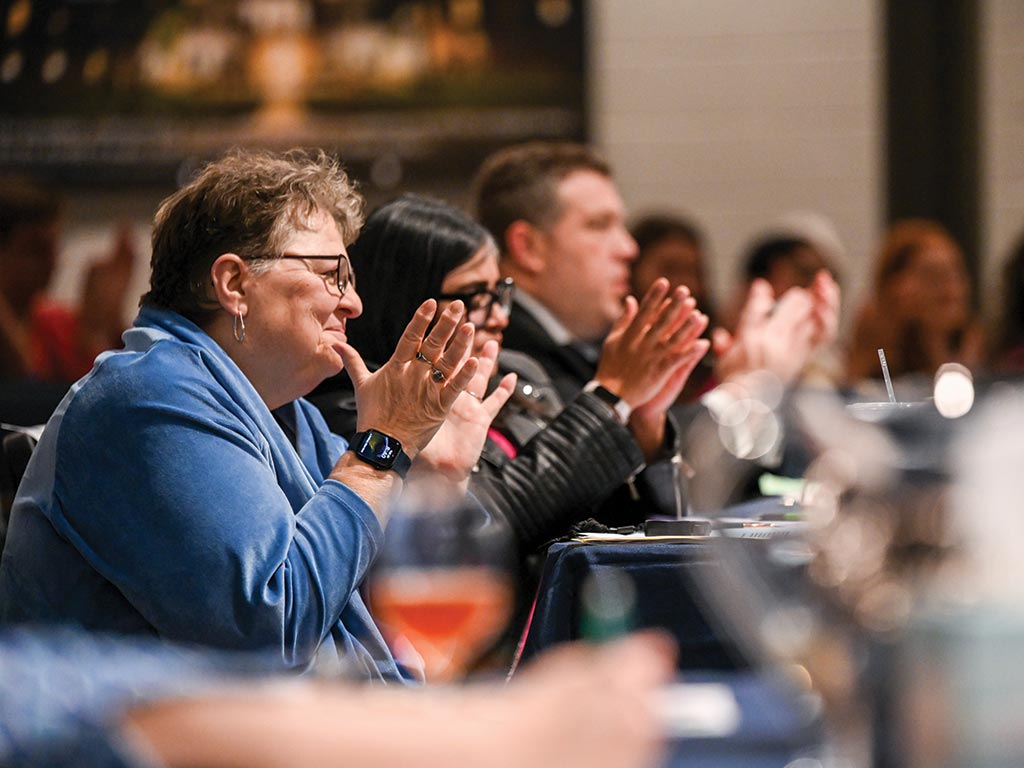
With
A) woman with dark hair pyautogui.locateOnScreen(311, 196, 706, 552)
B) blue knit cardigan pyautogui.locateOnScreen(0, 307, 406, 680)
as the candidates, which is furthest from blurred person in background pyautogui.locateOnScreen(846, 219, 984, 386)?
blue knit cardigan pyautogui.locateOnScreen(0, 307, 406, 680)

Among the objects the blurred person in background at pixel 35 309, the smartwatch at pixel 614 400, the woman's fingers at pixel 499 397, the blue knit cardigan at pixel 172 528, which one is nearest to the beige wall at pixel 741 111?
the blurred person in background at pixel 35 309

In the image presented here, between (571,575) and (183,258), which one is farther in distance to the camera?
(571,575)

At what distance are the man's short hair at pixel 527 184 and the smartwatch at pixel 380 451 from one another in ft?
5.63

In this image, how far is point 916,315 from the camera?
16.2 ft

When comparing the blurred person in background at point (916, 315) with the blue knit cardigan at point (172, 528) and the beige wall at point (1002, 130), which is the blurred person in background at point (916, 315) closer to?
the beige wall at point (1002, 130)

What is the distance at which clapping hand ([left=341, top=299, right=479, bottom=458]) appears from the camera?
1918 millimetres

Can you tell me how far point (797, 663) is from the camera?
2.81 feet

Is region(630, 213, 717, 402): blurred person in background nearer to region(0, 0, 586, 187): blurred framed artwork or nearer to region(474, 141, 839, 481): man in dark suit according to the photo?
region(0, 0, 586, 187): blurred framed artwork

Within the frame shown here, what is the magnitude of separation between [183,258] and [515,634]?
2.53 feet

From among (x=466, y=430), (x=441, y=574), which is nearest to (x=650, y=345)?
(x=466, y=430)

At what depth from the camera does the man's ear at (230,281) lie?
6.41ft

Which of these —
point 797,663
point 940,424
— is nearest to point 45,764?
point 797,663

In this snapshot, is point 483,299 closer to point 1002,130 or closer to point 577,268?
point 577,268

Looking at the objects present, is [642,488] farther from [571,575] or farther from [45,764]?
[45,764]
